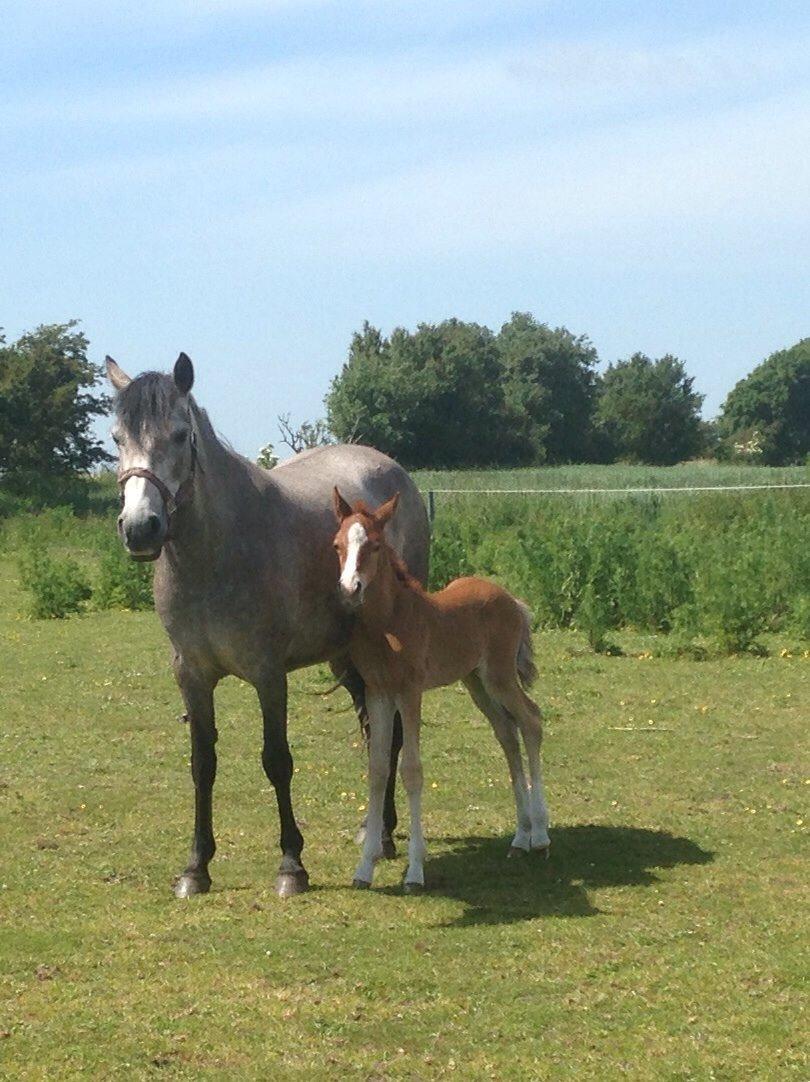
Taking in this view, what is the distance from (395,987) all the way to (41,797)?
4.39 meters

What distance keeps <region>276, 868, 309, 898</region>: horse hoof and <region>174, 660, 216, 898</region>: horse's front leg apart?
1.23 ft

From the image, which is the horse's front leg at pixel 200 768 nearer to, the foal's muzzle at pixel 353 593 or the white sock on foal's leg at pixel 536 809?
the foal's muzzle at pixel 353 593

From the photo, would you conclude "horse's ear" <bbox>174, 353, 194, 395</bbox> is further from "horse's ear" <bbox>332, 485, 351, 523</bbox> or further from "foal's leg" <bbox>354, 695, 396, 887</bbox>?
"foal's leg" <bbox>354, 695, 396, 887</bbox>

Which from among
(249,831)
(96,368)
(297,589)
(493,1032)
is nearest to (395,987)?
(493,1032)

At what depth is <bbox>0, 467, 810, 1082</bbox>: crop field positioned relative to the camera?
203 inches

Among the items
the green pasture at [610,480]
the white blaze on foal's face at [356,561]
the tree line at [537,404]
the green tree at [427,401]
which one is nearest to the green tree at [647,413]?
the tree line at [537,404]

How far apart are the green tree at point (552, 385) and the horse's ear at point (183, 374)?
69.5 meters

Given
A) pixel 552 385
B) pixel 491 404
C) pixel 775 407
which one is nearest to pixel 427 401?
pixel 491 404

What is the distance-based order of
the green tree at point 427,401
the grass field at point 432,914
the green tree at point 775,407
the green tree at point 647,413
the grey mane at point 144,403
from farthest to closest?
the green tree at point 775,407 < the green tree at point 647,413 < the green tree at point 427,401 < the grey mane at point 144,403 < the grass field at point 432,914

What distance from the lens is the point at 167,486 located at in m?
6.72

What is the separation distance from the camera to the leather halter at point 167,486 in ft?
21.6

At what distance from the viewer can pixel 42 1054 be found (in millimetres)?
5129

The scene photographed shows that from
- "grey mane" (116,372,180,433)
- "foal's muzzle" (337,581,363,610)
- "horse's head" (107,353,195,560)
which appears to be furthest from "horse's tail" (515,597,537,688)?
"grey mane" (116,372,180,433)

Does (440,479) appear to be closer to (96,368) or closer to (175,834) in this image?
(96,368)
